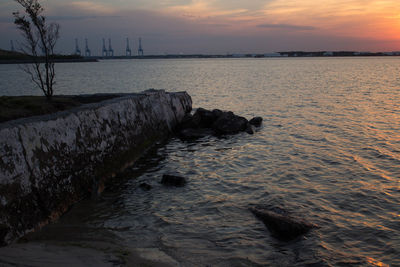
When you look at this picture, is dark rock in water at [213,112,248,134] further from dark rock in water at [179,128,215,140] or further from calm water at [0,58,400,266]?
calm water at [0,58,400,266]

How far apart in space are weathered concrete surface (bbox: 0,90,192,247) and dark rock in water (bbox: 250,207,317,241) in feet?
15.0

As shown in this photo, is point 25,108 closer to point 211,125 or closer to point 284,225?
point 211,125

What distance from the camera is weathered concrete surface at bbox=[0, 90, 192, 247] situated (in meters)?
5.76

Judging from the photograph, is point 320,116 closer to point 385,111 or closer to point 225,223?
point 385,111

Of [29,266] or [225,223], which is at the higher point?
[29,266]

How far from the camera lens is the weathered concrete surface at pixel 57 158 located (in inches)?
227

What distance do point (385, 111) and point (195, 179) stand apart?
1891 cm

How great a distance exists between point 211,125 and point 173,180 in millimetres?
9314

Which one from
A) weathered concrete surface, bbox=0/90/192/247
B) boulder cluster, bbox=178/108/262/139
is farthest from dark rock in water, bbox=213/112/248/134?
weathered concrete surface, bbox=0/90/192/247

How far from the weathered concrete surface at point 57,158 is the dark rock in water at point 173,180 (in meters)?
1.70

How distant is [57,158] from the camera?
7.15 m

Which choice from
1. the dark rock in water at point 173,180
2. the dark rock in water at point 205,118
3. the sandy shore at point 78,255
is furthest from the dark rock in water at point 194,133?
the sandy shore at point 78,255

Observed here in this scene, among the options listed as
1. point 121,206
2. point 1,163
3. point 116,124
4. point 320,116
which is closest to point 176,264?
point 121,206

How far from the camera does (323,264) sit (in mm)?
5320
